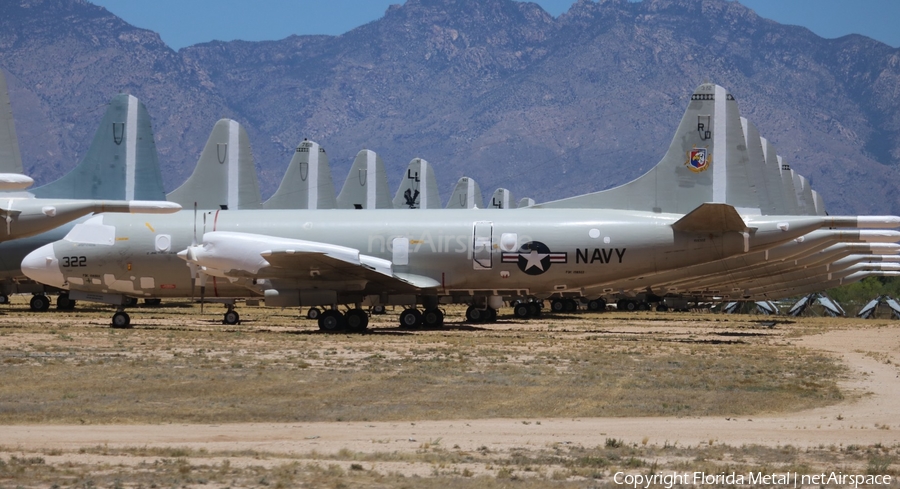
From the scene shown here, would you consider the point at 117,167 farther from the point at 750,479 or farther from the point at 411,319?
the point at 750,479

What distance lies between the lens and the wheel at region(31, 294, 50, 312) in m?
49.9

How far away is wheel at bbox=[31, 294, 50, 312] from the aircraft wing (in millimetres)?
16033

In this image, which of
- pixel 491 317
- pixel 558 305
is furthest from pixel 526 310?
pixel 558 305

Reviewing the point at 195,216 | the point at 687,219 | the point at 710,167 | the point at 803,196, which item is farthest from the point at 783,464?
the point at 803,196

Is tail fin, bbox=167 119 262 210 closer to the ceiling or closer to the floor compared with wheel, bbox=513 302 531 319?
closer to the ceiling

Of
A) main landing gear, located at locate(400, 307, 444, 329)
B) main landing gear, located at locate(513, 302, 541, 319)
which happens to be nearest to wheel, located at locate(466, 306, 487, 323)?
main landing gear, located at locate(400, 307, 444, 329)

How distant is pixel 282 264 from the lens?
35.7 meters

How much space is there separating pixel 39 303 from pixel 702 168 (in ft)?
97.2

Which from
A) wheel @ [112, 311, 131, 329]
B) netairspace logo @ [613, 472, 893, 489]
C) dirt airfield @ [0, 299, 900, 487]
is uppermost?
wheel @ [112, 311, 131, 329]

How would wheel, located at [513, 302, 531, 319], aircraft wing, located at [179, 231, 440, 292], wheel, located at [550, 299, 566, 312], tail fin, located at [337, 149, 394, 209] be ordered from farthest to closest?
wheel, located at [550, 299, 566, 312]
tail fin, located at [337, 149, 394, 209]
wheel, located at [513, 302, 531, 319]
aircraft wing, located at [179, 231, 440, 292]

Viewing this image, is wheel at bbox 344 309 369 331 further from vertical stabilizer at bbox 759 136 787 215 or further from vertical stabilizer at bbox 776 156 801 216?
vertical stabilizer at bbox 776 156 801 216

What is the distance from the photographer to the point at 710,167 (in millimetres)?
37812

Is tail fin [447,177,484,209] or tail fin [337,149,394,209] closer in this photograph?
tail fin [337,149,394,209]

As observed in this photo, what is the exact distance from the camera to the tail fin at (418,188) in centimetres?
7062
